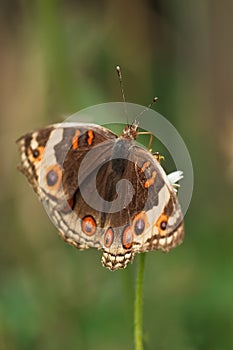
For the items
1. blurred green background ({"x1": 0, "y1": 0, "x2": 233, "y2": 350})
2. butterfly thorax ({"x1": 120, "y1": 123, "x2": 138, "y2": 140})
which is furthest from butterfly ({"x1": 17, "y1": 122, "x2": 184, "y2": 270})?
blurred green background ({"x1": 0, "y1": 0, "x2": 233, "y2": 350})

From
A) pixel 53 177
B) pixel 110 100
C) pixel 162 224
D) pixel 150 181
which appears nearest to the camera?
pixel 162 224

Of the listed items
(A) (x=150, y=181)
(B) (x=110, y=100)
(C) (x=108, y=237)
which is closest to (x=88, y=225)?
(C) (x=108, y=237)

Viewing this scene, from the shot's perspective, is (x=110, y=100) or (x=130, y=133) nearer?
(x=130, y=133)

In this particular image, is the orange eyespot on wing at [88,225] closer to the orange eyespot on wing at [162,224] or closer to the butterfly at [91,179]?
the butterfly at [91,179]

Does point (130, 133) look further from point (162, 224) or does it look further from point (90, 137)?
point (162, 224)

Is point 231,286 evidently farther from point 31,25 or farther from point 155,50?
point 155,50

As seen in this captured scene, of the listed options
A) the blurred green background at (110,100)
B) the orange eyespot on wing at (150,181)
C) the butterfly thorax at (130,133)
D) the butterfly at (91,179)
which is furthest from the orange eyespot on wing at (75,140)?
the blurred green background at (110,100)
